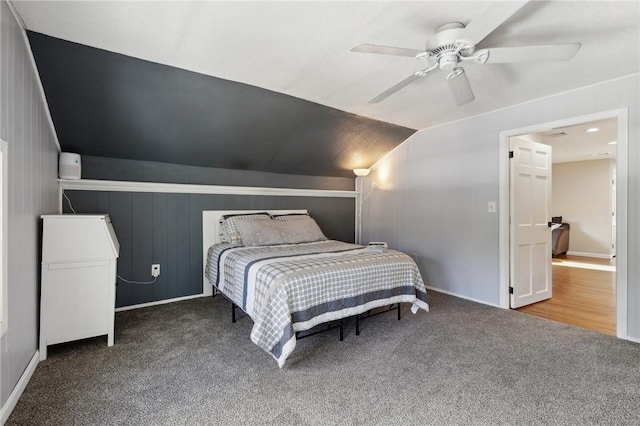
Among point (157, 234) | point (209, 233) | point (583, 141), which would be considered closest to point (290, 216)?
point (209, 233)

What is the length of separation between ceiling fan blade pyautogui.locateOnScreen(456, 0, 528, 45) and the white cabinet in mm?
2701

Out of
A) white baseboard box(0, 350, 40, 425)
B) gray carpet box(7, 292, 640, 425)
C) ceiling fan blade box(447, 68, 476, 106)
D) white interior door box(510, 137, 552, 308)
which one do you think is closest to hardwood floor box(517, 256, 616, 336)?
white interior door box(510, 137, 552, 308)

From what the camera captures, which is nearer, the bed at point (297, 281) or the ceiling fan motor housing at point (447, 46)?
the ceiling fan motor housing at point (447, 46)

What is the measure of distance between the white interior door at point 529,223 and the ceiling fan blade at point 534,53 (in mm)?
1731

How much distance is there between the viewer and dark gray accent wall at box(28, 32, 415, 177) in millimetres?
2305

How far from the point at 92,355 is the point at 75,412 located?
699 mm

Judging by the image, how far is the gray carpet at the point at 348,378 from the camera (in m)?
1.60

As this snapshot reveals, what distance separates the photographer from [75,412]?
1.60 metres

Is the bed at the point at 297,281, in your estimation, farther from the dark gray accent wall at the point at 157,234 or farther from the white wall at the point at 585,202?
the white wall at the point at 585,202

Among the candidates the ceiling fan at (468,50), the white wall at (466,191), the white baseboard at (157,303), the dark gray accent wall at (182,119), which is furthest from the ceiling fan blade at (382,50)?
the white baseboard at (157,303)

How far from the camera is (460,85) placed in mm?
2092

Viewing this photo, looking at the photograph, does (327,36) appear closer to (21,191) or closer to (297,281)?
(297,281)

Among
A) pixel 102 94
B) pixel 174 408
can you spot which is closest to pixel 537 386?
pixel 174 408

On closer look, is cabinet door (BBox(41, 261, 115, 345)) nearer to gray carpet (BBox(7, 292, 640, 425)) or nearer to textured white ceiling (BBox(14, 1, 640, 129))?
gray carpet (BBox(7, 292, 640, 425))
